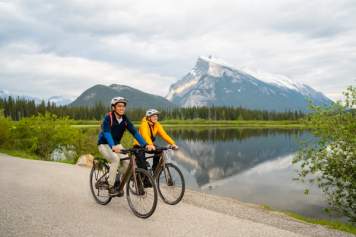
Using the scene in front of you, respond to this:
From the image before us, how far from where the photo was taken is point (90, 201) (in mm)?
10703

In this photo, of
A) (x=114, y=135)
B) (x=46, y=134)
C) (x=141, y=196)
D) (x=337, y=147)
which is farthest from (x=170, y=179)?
(x=46, y=134)

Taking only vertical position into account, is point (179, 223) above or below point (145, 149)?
below

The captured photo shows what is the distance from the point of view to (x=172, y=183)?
11047 mm

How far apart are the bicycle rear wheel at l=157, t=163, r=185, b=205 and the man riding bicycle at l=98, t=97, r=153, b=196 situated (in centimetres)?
158

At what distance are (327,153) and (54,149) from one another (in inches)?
A: 925

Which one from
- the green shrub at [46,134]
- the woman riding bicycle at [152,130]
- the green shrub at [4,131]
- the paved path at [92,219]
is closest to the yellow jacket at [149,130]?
the woman riding bicycle at [152,130]

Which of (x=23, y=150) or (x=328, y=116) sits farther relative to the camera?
(x=23, y=150)

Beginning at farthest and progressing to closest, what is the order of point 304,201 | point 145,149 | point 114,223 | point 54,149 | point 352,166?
point 54,149 → point 304,201 → point 352,166 → point 145,149 → point 114,223

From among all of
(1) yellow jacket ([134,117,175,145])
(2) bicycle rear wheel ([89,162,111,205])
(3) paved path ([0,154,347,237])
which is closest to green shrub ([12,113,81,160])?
(3) paved path ([0,154,347,237])

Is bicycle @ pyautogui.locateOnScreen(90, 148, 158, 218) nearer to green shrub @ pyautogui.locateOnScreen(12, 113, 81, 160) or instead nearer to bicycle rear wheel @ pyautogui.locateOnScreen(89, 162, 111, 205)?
bicycle rear wheel @ pyautogui.locateOnScreen(89, 162, 111, 205)

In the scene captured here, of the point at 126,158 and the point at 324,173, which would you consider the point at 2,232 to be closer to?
the point at 126,158

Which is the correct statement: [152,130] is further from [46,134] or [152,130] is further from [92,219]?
[46,134]

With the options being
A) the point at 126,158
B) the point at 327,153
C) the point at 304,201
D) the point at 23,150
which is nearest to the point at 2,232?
the point at 126,158

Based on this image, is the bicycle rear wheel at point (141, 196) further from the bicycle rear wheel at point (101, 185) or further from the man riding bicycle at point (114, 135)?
the bicycle rear wheel at point (101, 185)
